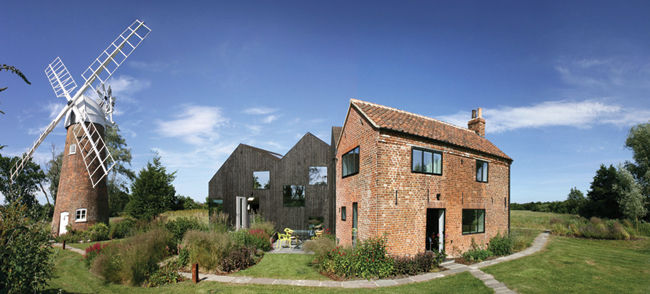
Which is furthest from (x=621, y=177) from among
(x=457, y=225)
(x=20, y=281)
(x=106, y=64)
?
(x=106, y=64)

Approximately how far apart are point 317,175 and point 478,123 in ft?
31.3

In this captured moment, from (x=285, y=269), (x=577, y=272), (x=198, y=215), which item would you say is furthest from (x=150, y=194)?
(x=577, y=272)

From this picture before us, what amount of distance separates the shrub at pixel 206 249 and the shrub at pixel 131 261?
1.16m

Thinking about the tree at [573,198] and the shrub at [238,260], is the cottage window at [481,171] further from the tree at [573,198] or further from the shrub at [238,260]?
the tree at [573,198]

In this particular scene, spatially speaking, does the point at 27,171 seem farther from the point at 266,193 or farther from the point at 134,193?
the point at 266,193

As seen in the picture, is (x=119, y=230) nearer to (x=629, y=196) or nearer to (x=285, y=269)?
(x=285, y=269)

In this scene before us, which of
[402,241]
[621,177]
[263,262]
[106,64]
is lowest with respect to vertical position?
[263,262]

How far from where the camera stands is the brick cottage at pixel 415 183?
10648mm

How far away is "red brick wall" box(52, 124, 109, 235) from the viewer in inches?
850

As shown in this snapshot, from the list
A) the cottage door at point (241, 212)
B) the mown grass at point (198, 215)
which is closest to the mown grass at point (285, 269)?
the mown grass at point (198, 215)

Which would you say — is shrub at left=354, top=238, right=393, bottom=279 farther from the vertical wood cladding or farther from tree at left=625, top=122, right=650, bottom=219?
tree at left=625, top=122, right=650, bottom=219

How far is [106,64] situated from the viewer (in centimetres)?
2422

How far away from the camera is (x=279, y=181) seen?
19641mm

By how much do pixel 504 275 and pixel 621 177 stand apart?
72.1ft
